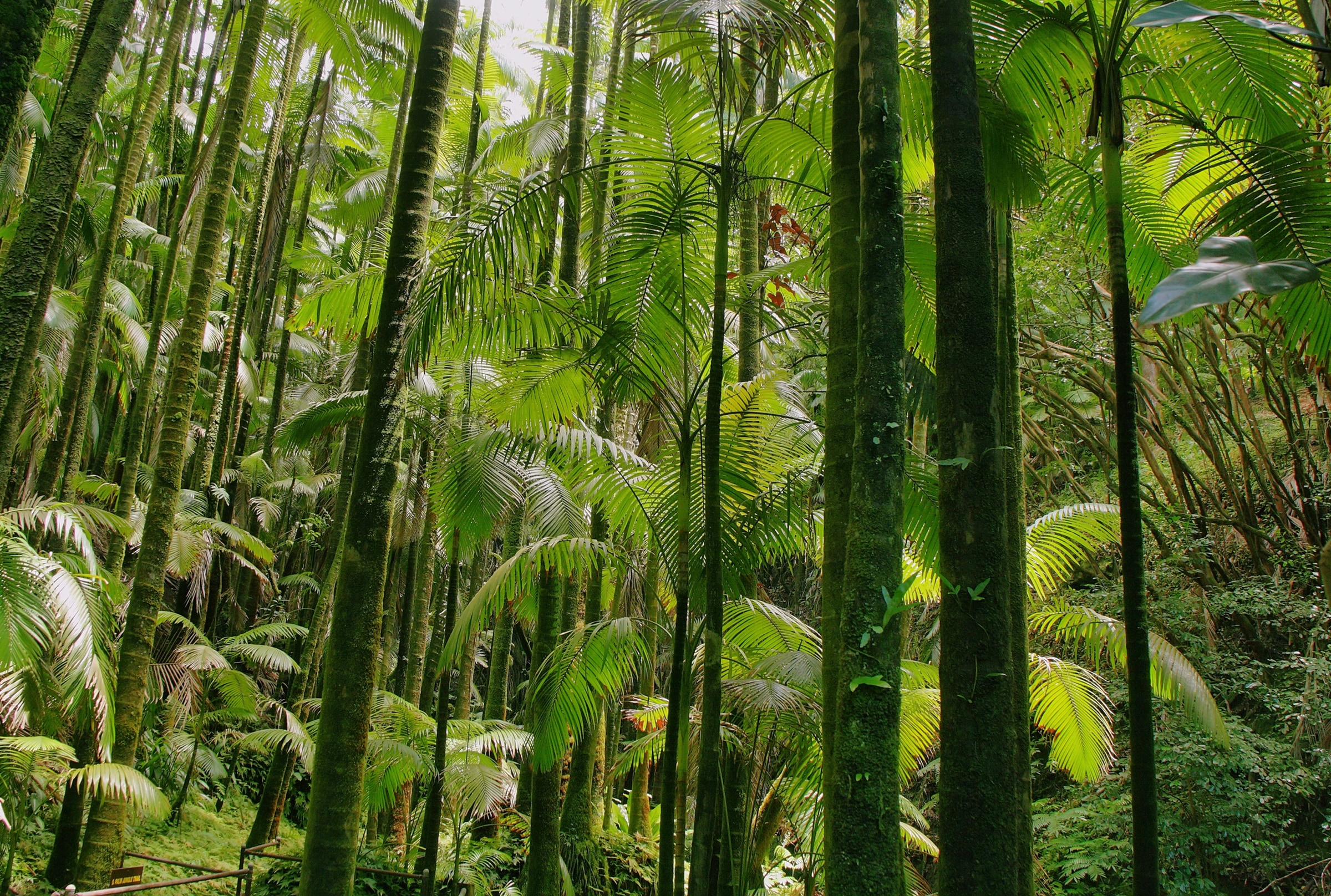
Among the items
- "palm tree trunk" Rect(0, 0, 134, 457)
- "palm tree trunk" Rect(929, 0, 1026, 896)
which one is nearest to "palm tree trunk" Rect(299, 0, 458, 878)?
"palm tree trunk" Rect(0, 0, 134, 457)

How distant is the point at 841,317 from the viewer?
3289 millimetres

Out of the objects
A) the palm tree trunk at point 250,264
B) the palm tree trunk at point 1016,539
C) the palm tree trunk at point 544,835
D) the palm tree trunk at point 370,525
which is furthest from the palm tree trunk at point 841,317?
the palm tree trunk at point 250,264

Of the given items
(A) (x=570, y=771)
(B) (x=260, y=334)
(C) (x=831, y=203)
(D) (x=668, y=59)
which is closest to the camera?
(C) (x=831, y=203)

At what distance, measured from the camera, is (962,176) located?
273 cm

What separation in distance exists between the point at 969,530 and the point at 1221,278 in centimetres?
145

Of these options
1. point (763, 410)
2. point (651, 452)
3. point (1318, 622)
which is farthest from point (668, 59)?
point (1318, 622)

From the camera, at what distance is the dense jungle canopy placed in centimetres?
260

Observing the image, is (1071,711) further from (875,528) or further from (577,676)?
(875,528)

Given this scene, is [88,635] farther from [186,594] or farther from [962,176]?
[186,594]

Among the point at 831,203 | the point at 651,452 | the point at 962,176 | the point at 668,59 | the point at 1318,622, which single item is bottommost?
the point at 1318,622

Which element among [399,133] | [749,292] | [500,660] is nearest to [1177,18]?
[749,292]

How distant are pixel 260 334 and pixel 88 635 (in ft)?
34.8

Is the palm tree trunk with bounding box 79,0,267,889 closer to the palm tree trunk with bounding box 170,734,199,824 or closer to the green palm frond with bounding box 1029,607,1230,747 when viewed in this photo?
the palm tree trunk with bounding box 170,734,199,824

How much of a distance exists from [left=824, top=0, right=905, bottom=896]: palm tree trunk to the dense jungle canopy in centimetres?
1
